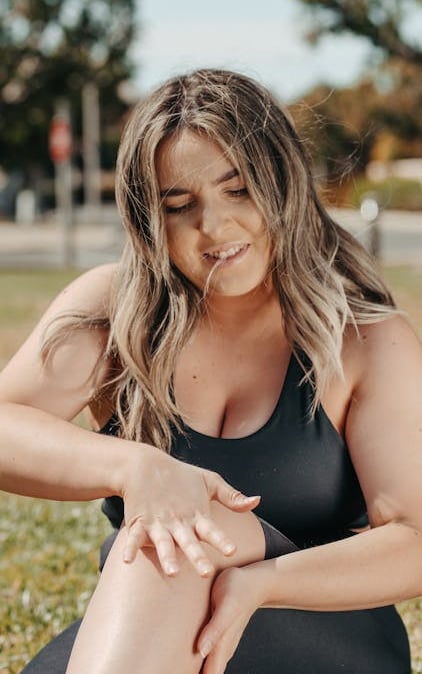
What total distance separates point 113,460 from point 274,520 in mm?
366

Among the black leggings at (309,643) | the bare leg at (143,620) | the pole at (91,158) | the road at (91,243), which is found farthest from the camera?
the pole at (91,158)

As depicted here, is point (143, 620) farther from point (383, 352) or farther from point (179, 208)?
point (179, 208)

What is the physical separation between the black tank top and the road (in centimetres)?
906

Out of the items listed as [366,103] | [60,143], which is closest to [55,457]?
[60,143]

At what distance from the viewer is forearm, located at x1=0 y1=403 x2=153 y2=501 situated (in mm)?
A: 2012

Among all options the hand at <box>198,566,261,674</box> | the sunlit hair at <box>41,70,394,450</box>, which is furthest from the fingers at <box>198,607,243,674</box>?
the sunlit hair at <box>41,70,394,450</box>

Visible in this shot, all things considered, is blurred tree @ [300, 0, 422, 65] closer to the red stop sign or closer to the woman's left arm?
the red stop sign

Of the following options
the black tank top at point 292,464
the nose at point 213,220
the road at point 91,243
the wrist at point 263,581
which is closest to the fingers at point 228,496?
the wrist at point 263,581

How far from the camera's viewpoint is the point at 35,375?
2.32m

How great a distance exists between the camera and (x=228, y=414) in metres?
2.23

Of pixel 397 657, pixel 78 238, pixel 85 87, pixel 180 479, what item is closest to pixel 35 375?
pixel 180 479

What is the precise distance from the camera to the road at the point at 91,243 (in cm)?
1709

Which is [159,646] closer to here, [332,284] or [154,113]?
[332,284]

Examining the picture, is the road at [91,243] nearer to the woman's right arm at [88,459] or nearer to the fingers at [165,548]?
the woman's right arm at [88,459]
